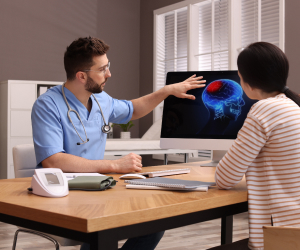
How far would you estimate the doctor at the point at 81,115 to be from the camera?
5.13 feet

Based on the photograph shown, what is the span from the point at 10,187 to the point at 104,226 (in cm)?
56

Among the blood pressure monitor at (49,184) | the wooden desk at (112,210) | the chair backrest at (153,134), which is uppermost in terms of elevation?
the chair backrest at (153,134)

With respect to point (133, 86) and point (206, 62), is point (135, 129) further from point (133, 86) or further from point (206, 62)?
point (206, 62)

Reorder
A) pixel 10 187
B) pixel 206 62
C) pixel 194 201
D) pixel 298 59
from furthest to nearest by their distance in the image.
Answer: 1. pixel 206 62
2. pixel 298 59
3. pixel 10 187
4. pixel 194 201

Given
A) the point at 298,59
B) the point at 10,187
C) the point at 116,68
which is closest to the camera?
the point at 10,187

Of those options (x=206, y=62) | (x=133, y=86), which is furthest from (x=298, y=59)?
(x=133, y=86)

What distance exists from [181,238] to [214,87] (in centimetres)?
158

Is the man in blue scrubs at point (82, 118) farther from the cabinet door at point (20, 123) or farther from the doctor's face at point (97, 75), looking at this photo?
the cabinet door at point (20, 123)

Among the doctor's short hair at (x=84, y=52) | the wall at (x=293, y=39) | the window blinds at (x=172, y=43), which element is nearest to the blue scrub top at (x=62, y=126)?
the doctor's short hair at (x=84, y=52)

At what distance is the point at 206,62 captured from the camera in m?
5.31

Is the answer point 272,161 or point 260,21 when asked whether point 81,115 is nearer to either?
point 272,161

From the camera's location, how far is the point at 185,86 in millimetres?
1901

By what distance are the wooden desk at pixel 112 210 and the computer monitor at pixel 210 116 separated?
67cm

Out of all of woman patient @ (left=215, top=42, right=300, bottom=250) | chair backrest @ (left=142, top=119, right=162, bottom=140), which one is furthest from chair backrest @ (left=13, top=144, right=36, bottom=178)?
chair backrest @ (left=142, top=119, right=162, bottom=140)
